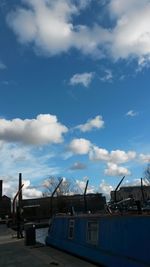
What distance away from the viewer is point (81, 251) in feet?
56.7

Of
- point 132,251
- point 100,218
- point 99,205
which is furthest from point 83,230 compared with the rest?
point 99,205

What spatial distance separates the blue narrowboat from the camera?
12.6 metres

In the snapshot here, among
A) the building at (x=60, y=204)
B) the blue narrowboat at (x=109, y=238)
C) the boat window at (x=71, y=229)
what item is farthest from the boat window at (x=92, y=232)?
the building at (x=60, y=204)

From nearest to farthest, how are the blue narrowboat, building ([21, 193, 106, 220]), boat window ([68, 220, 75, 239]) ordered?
the blue narrowboat
boat window ([68, 220, 75, 239])
building ([21, 193, 106, 220])

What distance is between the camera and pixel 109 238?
14820 mm

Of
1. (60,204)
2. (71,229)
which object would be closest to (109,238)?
(71,229)

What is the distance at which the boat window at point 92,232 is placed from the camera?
16153mm

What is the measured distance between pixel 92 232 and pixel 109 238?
1.95 meters

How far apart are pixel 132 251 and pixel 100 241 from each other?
8.91ft

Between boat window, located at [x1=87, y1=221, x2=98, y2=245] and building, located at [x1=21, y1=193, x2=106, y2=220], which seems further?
building, located at [x1=21, y1=193, x2=106, y2=220]

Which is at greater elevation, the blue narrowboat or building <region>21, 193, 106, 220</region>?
building <region>21, 193, 106, 220</region>

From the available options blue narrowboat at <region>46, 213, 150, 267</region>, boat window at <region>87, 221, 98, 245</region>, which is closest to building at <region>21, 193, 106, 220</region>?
blue narrowboat at <region>46, 213, 150, 267</region>

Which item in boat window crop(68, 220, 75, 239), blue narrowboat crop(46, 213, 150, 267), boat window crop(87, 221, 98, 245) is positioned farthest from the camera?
boat window crop(68, 220, 75, 239)

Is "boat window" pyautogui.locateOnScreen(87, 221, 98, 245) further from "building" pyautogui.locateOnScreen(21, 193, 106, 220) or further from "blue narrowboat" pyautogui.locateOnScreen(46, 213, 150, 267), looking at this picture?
"building" pyautogui.locateOnScreen(21, 193, 106, 220)
